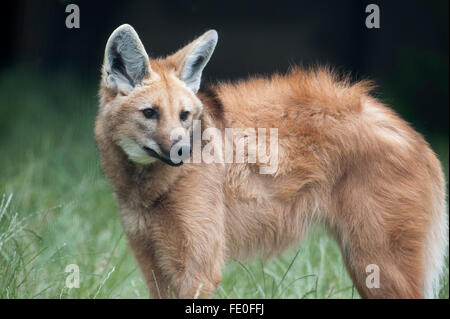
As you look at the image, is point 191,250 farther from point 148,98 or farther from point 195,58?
point 195,58

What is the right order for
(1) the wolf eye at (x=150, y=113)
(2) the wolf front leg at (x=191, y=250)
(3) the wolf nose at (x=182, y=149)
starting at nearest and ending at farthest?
(3) the wolf nose at (x=182, y=149) → (1) the wolf eye at (x=150, y=113) → (2) the wolf front leg at (x=191, y=250)

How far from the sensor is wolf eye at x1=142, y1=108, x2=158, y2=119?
102 inches

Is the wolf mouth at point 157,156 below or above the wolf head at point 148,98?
below

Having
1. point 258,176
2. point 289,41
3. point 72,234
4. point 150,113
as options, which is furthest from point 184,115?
point 289,41

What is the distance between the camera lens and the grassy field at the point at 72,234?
3184 millimetres

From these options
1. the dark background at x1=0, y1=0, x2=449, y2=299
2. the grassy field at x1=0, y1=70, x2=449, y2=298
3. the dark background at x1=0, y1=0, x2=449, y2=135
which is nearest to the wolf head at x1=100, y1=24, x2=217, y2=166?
the grassy field at x1=0, y1=70, x2=449, y2=298

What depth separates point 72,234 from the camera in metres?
4.03

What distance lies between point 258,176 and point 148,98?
28.4 inches

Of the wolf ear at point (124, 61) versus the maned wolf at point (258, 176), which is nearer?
the wolf ear at point (124, 61)

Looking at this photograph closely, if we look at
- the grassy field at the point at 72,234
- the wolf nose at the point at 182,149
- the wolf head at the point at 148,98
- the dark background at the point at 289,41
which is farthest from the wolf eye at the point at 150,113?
the dark background at the point at 289,41

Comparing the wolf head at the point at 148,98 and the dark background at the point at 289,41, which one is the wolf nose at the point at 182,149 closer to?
the wolf head at the point at 148,98

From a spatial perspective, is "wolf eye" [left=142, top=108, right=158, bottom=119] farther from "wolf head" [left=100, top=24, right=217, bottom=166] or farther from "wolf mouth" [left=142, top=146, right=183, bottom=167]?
"wolf mouth" [left=142, top=146, right=183, bottom=167]

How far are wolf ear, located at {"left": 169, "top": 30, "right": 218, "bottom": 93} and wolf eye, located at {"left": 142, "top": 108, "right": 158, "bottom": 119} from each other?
28 centimetres

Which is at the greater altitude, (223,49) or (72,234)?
(223,49)
